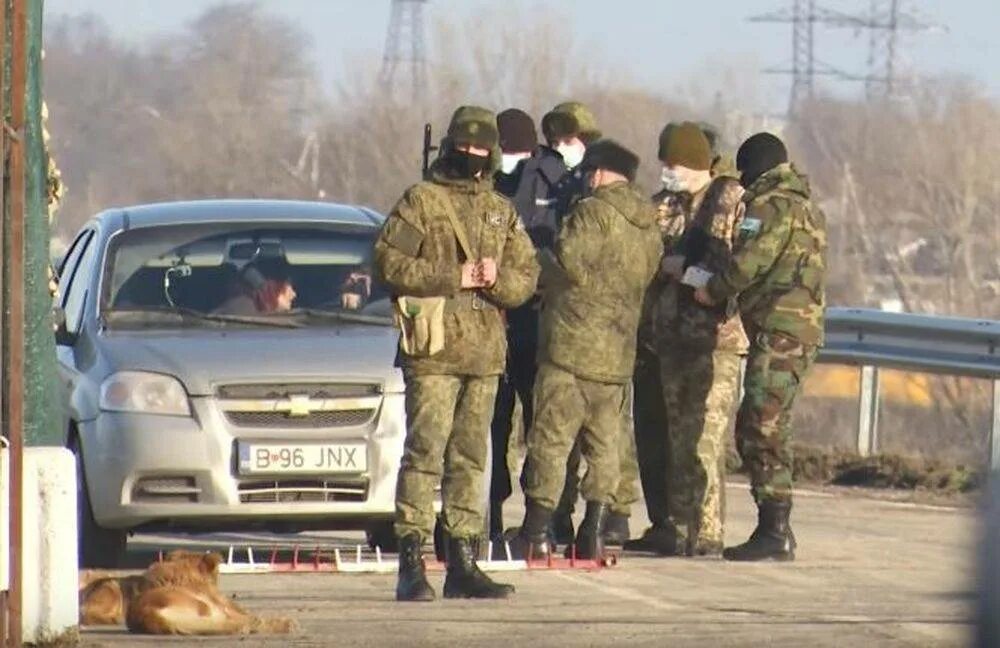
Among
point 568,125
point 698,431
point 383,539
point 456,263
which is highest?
point 568,125

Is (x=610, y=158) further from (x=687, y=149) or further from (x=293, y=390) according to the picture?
(x=293, y=390)

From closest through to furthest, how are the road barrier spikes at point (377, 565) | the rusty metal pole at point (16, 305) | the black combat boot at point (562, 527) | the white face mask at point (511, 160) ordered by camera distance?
the rusty metal pole at point (16, 305) → the road barrier spikes at point (377, 565) → the white face mask at point (511, 160) → the black combat boot at point (562, 527)

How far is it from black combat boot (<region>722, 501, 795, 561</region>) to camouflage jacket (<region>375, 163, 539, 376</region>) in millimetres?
2138

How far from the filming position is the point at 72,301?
587 inches

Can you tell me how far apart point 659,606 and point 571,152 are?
3.43 m

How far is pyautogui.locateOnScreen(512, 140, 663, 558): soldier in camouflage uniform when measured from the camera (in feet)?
45.2

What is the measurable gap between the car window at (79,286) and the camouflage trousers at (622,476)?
2.18 meters

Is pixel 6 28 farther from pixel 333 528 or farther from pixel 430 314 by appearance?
pixel 333 528

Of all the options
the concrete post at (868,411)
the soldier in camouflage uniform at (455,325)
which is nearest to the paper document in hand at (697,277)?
the soldier in camouflage uniform at (455,325)

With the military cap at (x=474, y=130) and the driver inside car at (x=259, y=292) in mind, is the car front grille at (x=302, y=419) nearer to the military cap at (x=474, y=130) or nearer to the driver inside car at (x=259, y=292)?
the driver inside car at (x=259, y=292)

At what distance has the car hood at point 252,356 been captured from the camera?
1395 cm

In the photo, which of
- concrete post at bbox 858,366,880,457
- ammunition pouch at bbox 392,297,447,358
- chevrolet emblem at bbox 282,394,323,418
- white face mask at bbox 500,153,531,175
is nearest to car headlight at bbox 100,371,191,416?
chevrolet emblem at bbox 282,394,323,418

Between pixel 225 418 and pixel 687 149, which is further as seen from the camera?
pixel 687 149

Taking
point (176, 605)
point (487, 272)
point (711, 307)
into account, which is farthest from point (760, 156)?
point (176, 605)
